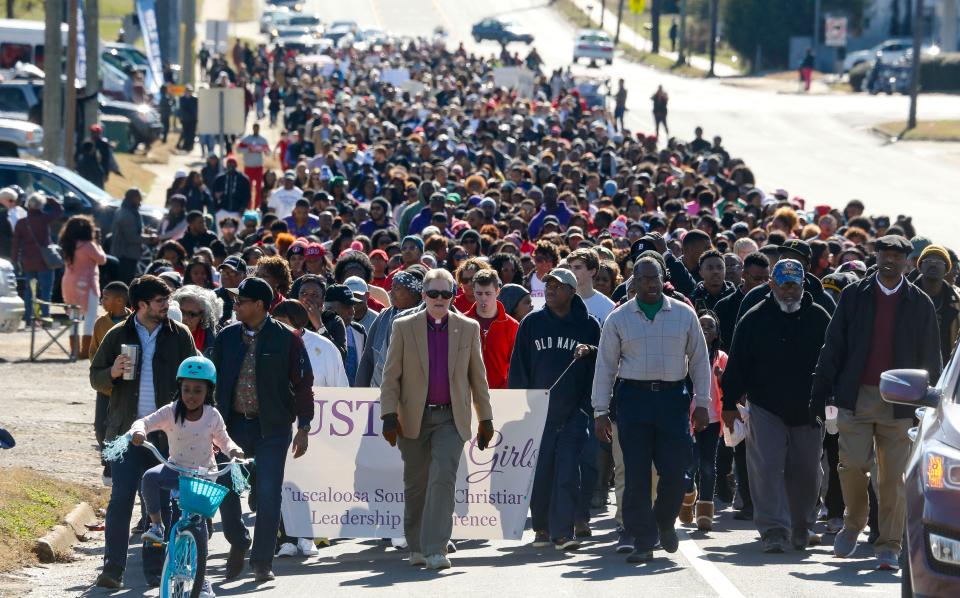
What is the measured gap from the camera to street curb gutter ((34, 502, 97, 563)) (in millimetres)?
11766

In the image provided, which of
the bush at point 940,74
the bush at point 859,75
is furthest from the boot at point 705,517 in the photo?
the bush at point 940,74

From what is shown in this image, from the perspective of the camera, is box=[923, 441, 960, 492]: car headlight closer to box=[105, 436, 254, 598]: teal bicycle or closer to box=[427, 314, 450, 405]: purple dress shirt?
box=[105, 436, 254, 598]: teal bicycle

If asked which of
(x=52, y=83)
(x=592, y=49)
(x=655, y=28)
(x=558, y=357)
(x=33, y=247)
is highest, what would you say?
(x=655, y=28)

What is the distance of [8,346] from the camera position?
22547 millimetres

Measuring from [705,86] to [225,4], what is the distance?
35091 millimetres

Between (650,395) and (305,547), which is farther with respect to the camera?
(305,547)

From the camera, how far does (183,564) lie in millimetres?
9391

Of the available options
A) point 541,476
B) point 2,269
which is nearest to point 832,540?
point 541,476

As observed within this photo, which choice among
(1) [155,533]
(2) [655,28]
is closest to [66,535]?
(1) [155,533]

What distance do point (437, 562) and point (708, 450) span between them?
275cm

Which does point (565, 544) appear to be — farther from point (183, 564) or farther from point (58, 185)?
point (58, 185)

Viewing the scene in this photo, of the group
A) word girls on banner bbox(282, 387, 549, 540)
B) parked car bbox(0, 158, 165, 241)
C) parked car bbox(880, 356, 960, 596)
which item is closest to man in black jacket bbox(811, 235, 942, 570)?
word girls on banner bbox(282, 387, 549, 540)

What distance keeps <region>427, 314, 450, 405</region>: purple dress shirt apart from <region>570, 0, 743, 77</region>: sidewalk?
74.4 meters

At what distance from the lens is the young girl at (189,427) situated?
9.88 m
